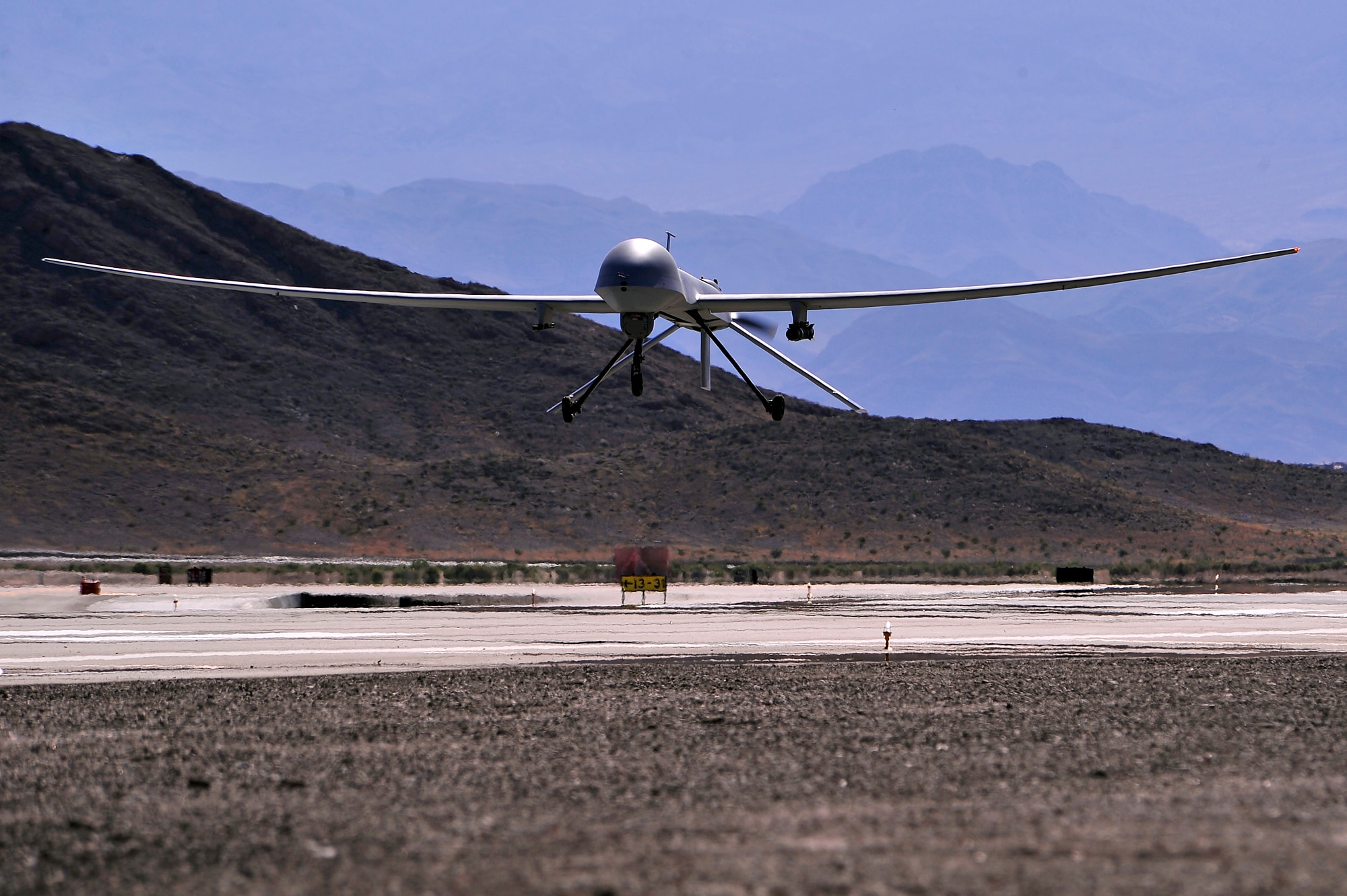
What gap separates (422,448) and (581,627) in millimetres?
86279

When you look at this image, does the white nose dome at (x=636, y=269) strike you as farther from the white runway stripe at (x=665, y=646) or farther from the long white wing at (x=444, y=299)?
the white runway stripe at (x=665, y=646)

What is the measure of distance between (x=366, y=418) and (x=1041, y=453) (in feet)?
206

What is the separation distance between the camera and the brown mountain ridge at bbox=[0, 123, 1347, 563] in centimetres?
9681

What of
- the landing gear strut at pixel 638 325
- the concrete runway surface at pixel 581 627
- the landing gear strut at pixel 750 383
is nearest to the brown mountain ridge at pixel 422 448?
the concrete runway surface at pixel 581 627

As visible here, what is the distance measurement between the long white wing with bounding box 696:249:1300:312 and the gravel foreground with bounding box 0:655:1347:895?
859cm

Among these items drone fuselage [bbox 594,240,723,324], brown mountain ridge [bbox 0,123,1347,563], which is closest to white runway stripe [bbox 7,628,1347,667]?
drone fuselage [bbox 594,240,723,324]

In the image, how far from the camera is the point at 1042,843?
8531 millimetres

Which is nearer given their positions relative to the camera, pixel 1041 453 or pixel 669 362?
pixel 1041 453

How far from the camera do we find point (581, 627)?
33.2 m

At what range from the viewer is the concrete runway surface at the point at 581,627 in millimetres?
24453

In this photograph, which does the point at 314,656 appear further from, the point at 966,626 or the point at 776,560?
the point at 776,560

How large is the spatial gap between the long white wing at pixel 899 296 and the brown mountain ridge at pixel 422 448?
65.9 meters

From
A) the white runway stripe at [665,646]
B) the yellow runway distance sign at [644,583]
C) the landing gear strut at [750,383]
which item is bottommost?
the white runway stripe at [665,646]

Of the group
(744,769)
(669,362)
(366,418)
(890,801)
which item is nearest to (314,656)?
(744,769)
